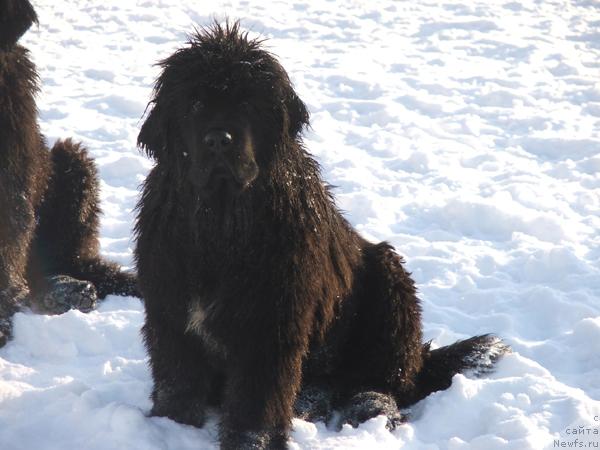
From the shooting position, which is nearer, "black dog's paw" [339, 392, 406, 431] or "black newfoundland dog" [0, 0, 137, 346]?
"black dog's paw" [339, 392, 406, 431]

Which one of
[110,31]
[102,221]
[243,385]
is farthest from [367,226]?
[110,31]

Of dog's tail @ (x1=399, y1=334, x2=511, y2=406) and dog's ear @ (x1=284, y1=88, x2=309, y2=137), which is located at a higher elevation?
dog's ear @ (x1=284, y1=88, x2=309, y2=137)

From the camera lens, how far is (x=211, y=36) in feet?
9.87

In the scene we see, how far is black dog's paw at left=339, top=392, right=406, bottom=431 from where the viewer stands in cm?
349

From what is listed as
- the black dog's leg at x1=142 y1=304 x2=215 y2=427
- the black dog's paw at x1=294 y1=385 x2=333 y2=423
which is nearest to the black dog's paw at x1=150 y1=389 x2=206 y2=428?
the black dog's leg at x1=142 y1=304 x2=215 y2=427

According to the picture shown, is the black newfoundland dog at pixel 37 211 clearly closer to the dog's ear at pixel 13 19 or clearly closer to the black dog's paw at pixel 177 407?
the dog's ear at pixel 13 19

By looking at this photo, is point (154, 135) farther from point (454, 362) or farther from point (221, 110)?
point (454, 362)

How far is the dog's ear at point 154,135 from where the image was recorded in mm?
3062

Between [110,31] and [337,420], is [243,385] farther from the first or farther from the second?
[110,31]

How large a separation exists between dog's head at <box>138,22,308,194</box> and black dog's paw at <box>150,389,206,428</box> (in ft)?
3.30

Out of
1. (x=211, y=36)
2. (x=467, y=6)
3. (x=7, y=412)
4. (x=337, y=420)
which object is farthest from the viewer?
(x=467, y=6)

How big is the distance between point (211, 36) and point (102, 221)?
9.50 ft

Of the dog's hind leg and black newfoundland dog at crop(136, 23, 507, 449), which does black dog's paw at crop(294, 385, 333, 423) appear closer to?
black newfoundland dog at crop(136, 23, 507, 449)

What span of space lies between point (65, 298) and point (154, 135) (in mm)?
1744
